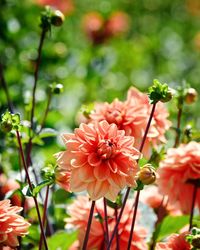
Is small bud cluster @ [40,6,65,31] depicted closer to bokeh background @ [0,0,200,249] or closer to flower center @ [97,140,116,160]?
bokeh background @ [0,0,200,249]

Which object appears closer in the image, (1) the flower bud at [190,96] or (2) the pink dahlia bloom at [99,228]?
(2) the pink dahlia bloom at [99,228]

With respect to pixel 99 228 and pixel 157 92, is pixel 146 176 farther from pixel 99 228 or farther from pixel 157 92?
pixel 99 228

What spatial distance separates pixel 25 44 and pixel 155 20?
6.52 feet

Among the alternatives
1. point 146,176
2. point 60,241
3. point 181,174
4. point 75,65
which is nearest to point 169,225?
point 181,174

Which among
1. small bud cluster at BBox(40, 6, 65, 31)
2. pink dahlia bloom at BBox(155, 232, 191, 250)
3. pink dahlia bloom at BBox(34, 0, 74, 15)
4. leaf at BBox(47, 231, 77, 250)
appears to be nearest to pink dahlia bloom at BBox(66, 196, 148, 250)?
leaf at BBox(47, 231, 77, 250)

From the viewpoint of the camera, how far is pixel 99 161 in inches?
47.3

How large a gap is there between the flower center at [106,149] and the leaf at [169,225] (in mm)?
378

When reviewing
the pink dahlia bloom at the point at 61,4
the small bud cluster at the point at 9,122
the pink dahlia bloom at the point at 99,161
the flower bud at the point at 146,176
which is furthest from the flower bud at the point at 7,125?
the pink dahlia bloom at the point at 61,4

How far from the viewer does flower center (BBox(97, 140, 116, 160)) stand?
120 centimetres

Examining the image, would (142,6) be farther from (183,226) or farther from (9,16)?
(183,226)

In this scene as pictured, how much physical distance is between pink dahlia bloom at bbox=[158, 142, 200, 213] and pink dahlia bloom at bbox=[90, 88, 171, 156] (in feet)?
0.14

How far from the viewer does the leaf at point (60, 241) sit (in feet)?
4.95

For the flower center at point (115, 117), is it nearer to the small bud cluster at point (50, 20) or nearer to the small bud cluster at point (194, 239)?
the small bud cluster at point (50, 20)

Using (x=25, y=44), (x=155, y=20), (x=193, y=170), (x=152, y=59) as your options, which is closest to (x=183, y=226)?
(x=193, y=170)
